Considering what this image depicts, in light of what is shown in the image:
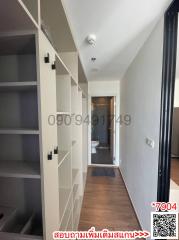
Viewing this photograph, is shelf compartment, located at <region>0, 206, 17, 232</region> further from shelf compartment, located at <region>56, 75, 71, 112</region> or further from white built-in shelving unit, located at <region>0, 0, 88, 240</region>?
shelf compartment, located at <region>56, 75, 71, 112</region>

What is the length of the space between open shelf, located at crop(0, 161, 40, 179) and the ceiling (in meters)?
1.26

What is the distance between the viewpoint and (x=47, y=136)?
873 millimetres

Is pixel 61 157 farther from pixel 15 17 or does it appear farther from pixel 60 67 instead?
pixel 15 17

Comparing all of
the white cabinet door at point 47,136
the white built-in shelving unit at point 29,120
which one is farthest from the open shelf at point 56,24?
the white cabinet door at point 47,136

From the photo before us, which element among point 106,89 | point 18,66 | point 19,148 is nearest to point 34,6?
point 18,66

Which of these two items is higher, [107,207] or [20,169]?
[20,169]

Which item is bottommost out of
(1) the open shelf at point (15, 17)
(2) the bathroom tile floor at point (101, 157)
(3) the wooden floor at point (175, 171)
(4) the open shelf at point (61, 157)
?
(2) the bathroom tile floor at point (101, 157)

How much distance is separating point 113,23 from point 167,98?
93 cm

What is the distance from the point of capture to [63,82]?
147 centimetres

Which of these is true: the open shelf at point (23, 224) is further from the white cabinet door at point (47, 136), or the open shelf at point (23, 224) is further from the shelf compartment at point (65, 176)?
the shelf compartment at point (65, 176)

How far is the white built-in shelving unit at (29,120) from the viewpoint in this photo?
78 centimetres

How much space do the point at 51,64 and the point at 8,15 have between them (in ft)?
1.03

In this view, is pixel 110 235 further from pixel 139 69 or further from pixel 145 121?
pixel 139 69

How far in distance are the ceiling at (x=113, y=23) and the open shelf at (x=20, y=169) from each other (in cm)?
126
